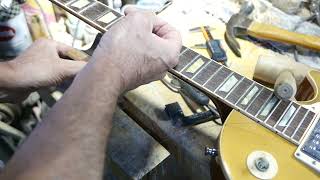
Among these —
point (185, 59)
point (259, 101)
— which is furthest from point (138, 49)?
point (259, 101)

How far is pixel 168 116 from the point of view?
746 mm

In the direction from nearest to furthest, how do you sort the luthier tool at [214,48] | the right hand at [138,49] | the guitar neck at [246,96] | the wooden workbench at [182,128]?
1. the right hand at [138,49]
2. the guitar neck at [246,96]
3. the wooden workbench at [182,128]
4. the luthier tool at [214,48]

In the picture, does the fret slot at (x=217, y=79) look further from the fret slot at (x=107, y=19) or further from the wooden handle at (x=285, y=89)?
the fret slot at (x=107, y=19)

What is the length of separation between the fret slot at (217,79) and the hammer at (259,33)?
0.65 ft

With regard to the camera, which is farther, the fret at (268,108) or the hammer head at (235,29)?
the hammer head at (235,29)

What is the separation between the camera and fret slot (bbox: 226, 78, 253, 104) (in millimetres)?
630

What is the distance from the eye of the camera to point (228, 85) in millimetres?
647

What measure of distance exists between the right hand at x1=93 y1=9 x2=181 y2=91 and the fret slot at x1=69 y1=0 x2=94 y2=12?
8.1 inches

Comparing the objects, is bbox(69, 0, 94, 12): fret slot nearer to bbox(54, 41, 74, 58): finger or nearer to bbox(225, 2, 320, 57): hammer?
bbox(54, 41, 74, 58): finger

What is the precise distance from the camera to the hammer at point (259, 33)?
31.7 inches

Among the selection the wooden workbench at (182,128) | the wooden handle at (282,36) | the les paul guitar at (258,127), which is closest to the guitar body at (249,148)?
the les paul guitar at (258,127)

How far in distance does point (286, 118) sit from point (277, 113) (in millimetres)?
19

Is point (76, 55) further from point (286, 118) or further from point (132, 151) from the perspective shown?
point (286, 118)

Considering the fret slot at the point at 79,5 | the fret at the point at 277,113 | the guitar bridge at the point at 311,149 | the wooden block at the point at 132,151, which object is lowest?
the wooden block at the point at 132,151
